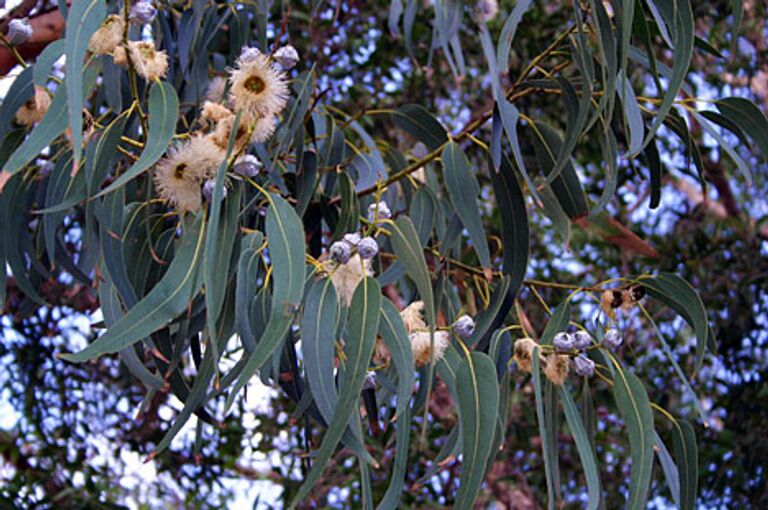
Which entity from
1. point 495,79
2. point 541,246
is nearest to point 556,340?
point 495,79

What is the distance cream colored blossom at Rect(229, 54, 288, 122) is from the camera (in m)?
1.18

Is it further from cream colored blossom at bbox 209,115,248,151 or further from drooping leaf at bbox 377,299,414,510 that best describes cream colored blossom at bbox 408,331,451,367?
cream colored blossom at bbox 209,115,248,151

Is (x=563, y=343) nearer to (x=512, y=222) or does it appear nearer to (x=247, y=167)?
(x=512, y=222)

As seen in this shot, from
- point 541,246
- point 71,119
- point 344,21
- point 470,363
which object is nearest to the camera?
point 71,119

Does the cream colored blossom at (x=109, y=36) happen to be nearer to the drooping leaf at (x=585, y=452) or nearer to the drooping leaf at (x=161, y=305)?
the drooping leaf at (x=161, y=305)

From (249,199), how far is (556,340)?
40cm

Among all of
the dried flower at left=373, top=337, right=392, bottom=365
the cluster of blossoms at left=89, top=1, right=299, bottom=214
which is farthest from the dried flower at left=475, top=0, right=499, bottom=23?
the dried flower at left=373, top=337, right=392, bottom=365

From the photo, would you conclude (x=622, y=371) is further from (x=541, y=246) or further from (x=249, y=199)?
(x=541, y=246)

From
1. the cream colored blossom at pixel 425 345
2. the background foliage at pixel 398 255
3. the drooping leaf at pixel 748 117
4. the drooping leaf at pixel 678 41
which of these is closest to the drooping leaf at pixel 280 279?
the background foliage at pixel 398 255

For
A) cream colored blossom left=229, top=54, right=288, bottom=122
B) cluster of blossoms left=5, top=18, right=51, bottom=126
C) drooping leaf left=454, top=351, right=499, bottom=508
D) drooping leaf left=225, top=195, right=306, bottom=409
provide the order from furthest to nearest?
cluster of blossoms left=5, top=18, right=51, bottom=126, cream colored blossom left=229, top=54, right=288, bottom=122, drooping leaf left=454, top=351, right=499, bottom=508, drooping leaf left=225, top=195, right=306, bottom=409

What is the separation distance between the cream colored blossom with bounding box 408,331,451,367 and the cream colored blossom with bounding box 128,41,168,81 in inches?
16.4

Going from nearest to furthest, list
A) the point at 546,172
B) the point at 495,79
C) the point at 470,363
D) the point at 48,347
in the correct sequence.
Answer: the point at 470,363, the point at 495,79, the point at 546,172, the point at 48,347

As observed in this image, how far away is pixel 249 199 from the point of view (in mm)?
1304

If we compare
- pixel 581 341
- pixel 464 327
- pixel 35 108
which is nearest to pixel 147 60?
pixel 35 108
